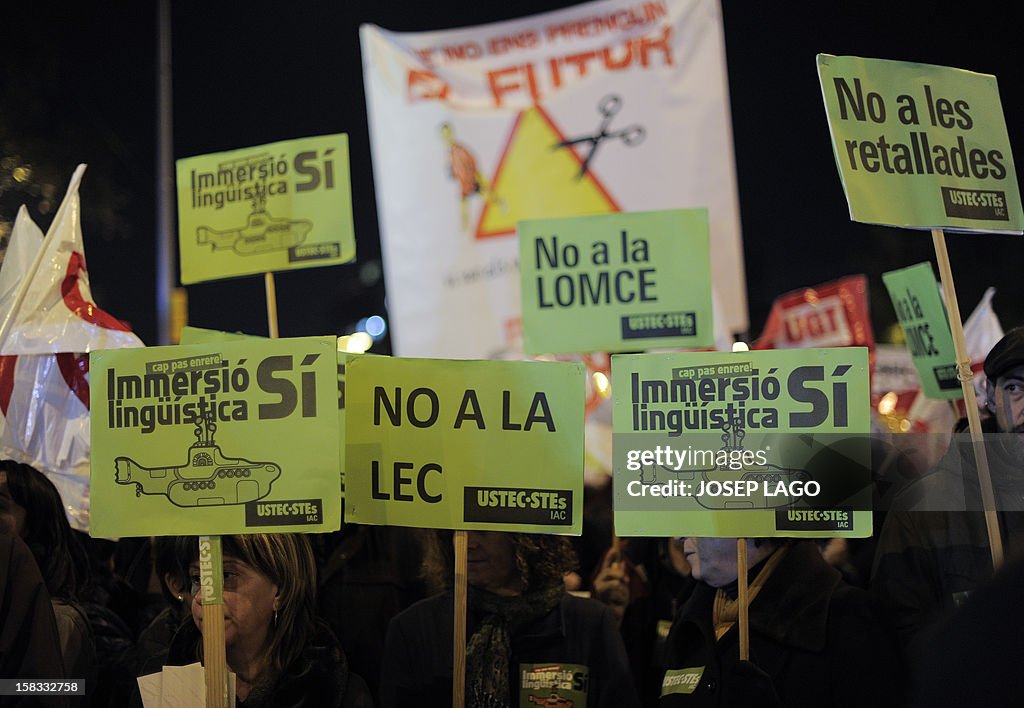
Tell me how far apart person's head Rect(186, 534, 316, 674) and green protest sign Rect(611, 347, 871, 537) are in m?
0.84

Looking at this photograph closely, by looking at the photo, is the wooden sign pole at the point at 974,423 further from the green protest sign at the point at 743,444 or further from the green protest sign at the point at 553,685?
the green protest sign at the point at 553,685

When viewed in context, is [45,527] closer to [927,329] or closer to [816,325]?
[927,329]

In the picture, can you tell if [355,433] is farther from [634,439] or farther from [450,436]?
[634,439]

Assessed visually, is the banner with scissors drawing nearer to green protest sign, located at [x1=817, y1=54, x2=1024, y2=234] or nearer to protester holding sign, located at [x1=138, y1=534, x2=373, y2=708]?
green protest sign, located at [x1=817, y1=54, x2=1024, y2=234]

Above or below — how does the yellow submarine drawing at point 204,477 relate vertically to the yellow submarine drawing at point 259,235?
below

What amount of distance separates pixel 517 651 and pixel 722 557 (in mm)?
616

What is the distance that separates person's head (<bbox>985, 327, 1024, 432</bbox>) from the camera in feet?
10.9

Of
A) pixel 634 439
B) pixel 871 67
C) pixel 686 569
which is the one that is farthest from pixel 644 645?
pixel 871 67

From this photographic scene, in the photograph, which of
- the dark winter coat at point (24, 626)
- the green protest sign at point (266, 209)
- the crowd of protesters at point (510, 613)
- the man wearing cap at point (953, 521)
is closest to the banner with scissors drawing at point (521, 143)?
the green protest sign at point (266, 209)

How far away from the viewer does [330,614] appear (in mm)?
3742

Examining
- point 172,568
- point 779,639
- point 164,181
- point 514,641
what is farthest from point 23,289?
point 164,181

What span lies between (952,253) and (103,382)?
9.61m

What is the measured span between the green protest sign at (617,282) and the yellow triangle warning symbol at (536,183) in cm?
333

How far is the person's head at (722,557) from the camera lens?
3.14 meters
